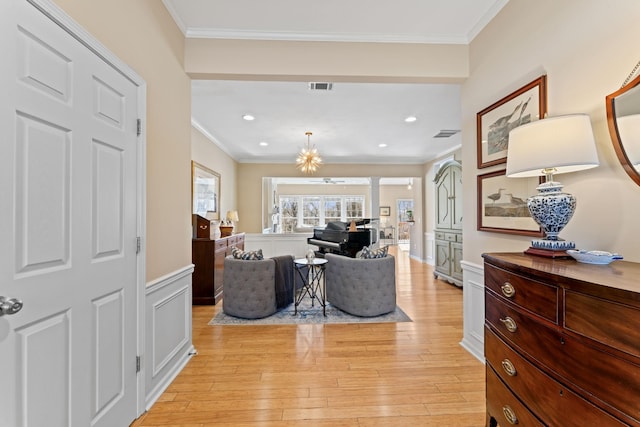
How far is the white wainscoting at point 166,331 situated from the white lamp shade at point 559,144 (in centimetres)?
Result: 237

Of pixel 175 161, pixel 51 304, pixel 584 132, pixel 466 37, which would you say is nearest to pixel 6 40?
pixel 51 304

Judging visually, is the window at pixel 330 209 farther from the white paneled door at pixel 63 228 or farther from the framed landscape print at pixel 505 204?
the white paneled door at pixel 63 228

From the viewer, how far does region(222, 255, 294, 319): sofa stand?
338 centimetres

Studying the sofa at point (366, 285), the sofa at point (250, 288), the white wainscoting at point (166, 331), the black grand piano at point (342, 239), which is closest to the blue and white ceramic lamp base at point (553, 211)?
the sofa at point (366, 285)

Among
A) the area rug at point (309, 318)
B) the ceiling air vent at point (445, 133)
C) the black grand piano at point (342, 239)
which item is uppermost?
the ceiling air vent at point (445, 133)

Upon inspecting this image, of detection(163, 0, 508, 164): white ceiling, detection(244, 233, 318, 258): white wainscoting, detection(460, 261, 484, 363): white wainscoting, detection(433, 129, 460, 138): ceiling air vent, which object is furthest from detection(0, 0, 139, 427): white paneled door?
detection(244, 233, 318, 258): white wainscoting

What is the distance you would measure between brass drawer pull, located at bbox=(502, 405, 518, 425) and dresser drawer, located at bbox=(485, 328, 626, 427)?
101 mm

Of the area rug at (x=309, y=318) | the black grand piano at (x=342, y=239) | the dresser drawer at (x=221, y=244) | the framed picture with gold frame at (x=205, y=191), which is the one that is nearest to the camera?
the area rug at (x=309, y=318)

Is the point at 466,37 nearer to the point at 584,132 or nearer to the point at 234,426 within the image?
the point at 584,132

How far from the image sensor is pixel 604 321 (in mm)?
847

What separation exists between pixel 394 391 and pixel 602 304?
1.62 metres

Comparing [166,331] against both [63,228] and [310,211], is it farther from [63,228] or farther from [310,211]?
[310,211]

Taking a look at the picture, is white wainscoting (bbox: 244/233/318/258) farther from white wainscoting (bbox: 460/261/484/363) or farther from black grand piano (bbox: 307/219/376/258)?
white wainscoting (bbox: 460/261/484/363)

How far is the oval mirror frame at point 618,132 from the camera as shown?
126 centimetres
